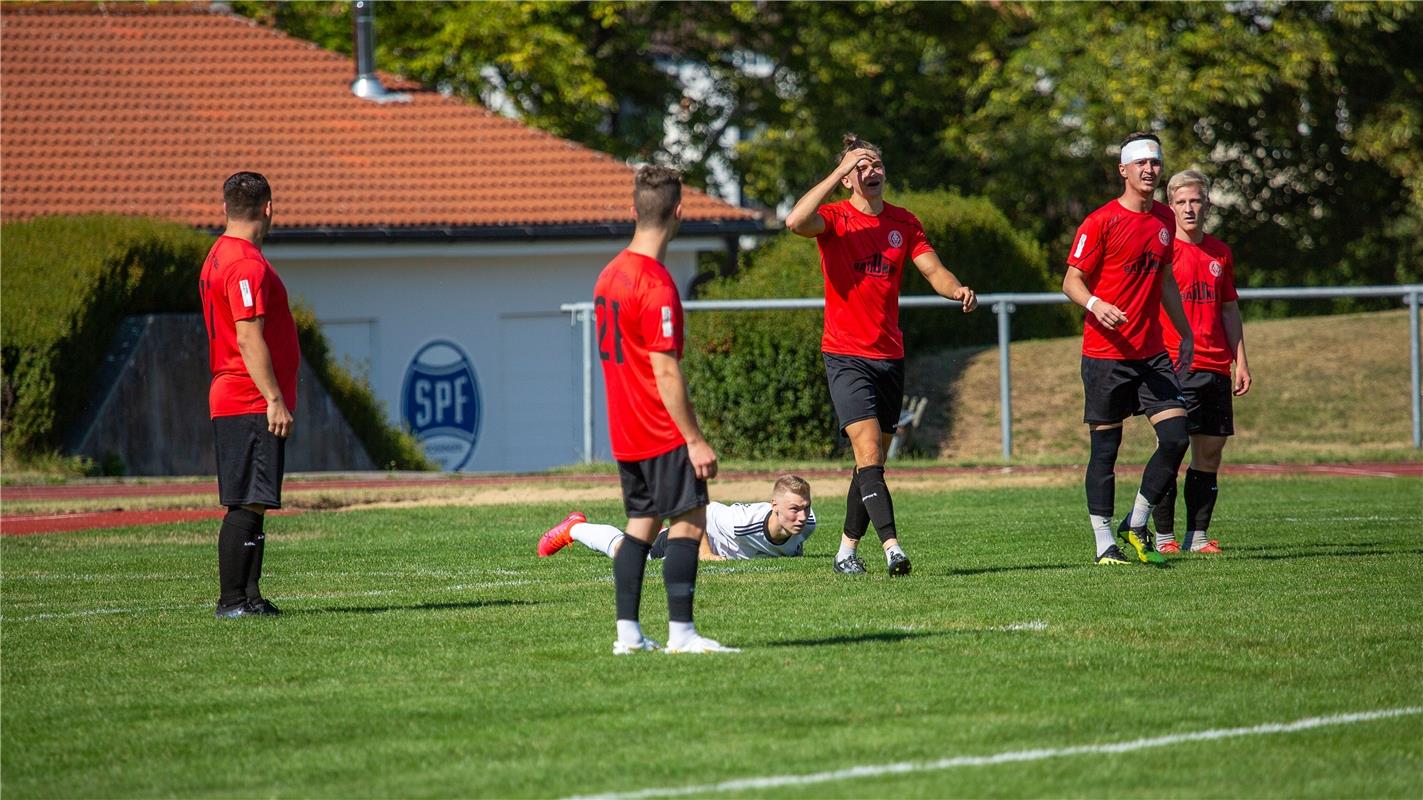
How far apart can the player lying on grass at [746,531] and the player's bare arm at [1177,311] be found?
2.30m

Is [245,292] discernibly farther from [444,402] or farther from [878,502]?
[444,402]

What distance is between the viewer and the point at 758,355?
21453 mm

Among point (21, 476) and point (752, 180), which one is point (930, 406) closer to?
point (21, 476)

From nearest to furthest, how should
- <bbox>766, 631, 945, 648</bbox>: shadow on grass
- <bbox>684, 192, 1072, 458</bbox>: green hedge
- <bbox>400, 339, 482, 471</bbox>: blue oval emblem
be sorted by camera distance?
<bbox>766, 631, 945, 648</bbox>: shadow on grass → <bbox>684, 192, 1072, 458</bbox>: green hedge → <bbox>400, 339, 482, 471</bbox>: blue oval emblem

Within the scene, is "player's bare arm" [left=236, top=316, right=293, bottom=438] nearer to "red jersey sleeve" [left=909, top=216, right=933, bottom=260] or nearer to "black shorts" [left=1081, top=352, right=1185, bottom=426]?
"red jersey sleeve" [left=909, top=216, right=933, bottom=260]

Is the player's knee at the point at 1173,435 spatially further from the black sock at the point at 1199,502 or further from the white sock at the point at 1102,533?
the black sock at the point at 1199,502

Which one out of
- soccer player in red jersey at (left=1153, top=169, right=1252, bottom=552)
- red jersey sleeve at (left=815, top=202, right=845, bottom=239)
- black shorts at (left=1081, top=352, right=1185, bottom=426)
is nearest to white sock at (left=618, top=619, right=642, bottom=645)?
red jersey sleeve at (left=815, top=202, right=845, bottom=239)

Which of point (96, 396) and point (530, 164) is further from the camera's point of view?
point (530, 164)

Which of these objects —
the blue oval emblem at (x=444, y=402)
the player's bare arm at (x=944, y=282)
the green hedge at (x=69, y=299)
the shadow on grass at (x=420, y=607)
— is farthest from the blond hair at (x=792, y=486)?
the blue oval emblem at (x=444, y=402)

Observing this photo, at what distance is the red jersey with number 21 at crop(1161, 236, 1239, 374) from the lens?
10.9 meters

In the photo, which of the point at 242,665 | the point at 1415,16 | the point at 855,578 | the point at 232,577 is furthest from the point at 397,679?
the point at 1415,16

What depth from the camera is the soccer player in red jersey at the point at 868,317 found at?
30.8 feet

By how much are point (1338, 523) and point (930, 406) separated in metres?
10.7

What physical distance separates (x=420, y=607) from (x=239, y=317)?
66.6 inches
